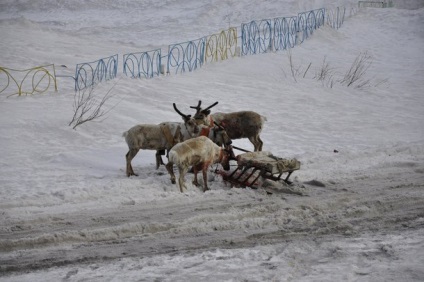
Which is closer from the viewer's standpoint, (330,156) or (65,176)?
(65,176)

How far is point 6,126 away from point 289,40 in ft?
54.8

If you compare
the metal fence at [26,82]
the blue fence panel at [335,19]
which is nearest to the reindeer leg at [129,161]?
the metal fence at [26,82]

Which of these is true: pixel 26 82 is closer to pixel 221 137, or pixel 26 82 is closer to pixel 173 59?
pixel 173 59

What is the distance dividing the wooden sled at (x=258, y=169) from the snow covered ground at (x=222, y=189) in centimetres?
27

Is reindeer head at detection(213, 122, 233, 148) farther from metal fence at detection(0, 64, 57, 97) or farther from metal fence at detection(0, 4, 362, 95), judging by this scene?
metal fence at detection(0, 64, 57, 97)

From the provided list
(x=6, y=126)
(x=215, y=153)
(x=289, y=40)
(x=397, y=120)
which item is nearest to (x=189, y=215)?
(x=215, y=153)

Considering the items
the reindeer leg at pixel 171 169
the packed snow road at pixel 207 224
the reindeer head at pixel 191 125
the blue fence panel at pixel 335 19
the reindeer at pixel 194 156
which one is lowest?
the packed snow road at pixel 207 224

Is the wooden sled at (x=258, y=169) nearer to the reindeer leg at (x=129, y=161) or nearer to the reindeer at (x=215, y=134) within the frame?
the reindeer at (x=215, y=134)

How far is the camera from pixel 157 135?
1091 centimetres

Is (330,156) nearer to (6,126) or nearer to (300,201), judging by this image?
(300,201)

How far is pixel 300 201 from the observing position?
921 centimetres

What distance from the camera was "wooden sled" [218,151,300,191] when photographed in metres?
9.70

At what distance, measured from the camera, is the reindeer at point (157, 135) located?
10.8 m

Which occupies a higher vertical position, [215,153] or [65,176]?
[215,153]
